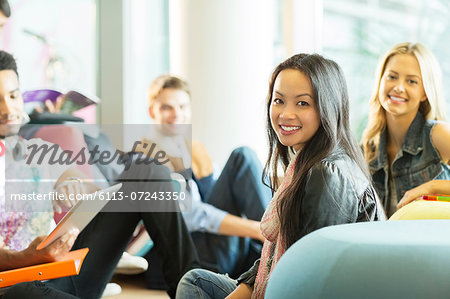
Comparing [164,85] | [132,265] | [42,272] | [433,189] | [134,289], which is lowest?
[134,289]

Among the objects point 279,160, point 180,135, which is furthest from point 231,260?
point 279,160

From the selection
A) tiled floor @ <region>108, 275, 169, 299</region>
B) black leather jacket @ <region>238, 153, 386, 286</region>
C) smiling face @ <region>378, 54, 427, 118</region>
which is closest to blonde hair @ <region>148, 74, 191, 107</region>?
tiled floor @ <region>108, 275, 169, 299</region>

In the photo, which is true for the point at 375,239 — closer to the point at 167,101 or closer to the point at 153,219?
the point at 153,219

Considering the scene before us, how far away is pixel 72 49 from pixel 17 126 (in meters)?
2.49

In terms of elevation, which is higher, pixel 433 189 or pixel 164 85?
pixel 164 85

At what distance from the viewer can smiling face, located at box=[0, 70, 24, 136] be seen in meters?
1.91

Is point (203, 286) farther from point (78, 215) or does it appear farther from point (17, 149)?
point (17, 149)

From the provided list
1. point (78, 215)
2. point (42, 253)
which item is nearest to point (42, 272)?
point (42, 253)

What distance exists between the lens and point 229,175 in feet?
8.07

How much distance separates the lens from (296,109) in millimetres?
1439

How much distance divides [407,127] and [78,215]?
125 centimetres

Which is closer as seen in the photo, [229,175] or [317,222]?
[317,222]

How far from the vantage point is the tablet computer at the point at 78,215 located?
1639 millimetres

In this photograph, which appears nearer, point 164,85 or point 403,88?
point 403,88
